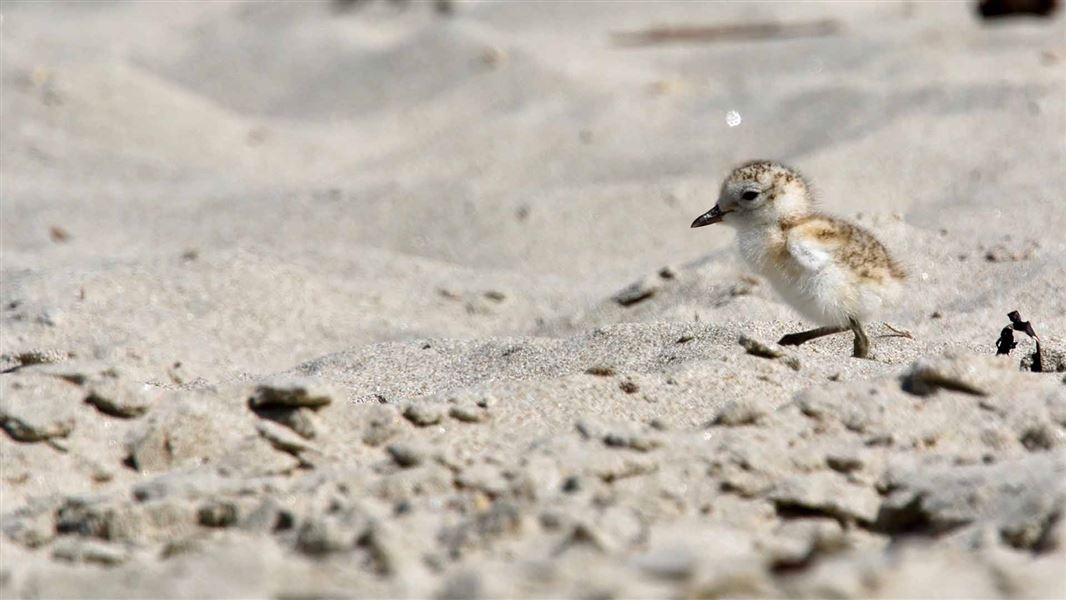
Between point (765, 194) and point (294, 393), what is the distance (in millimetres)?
1606

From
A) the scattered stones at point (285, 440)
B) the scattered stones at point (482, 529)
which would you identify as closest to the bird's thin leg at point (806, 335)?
the scattered stones at point (285, 440)

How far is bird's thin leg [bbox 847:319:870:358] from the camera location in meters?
3.89

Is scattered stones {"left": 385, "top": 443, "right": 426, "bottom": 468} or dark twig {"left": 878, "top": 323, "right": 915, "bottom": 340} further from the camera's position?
dark twig {"left": 878, "top": 323, "right": 915, "bottom": 340}

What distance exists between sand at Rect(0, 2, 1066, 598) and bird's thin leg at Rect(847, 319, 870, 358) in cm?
6

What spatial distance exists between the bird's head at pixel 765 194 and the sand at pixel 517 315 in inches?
13.0

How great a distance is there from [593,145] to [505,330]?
9.46 ft

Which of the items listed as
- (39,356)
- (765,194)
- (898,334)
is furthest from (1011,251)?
(39,356)

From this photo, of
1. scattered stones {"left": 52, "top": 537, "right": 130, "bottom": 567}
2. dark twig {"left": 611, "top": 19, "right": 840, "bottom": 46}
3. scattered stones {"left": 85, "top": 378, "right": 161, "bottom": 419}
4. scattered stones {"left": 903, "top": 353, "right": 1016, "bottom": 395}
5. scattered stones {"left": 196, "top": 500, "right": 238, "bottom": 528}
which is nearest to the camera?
scattered stones {"left": 52, "top": 537, "right": 130, "bottom": 567}

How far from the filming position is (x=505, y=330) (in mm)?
5258

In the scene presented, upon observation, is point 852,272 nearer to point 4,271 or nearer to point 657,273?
point 657,273

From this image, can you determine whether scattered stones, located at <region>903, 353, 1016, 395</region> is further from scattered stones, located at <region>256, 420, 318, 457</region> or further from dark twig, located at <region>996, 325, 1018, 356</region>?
scattered stones, located at <region>256, 420, 318, 457</region>


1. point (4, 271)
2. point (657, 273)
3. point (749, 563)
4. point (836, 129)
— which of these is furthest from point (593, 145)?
point (749, 563)

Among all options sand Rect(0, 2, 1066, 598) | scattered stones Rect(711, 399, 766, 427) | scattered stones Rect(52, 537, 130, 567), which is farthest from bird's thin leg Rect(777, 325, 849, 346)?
scattered stones Rect(52, 537, 130, 567)

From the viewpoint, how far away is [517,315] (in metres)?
5.40
